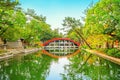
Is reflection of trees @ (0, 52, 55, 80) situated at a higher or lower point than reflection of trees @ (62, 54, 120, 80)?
higher

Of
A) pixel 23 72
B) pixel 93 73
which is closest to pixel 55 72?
pixel 23 72

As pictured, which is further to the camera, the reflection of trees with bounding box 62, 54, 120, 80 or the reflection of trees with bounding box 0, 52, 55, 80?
the reflection of trees with bounding box 0, 52, 55, 80

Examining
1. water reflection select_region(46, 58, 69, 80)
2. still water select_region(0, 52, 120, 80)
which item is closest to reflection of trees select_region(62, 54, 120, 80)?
still water select_region(0, 52, 120, 80)

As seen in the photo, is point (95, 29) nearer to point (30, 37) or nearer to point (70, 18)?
point (30, 37)

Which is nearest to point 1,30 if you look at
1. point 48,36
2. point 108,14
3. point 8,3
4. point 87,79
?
point 8,3

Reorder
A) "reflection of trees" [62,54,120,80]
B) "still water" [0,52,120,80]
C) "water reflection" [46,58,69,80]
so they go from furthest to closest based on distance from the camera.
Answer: "water reflection" [46,58,69,80]
"still water" [0,52,120,80]
"reflection of trees" [62,54,120,80]

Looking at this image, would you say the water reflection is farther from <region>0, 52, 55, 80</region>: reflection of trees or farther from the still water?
<region>0, 52, 55, 80</region>: reflection of trees

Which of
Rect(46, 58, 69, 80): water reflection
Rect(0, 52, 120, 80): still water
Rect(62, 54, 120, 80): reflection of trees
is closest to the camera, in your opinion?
Rect(62, 54, 120, 80): reflection of trees

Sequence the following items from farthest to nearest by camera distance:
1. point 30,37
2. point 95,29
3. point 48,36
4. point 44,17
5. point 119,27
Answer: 1. point 44,17
2. point 48,36
3. point 30,37
4. point 95,29
5. point 119,27

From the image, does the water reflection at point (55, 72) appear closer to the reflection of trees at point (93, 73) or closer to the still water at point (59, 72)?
the still water at point (59, 72)

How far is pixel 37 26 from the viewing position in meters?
58.5

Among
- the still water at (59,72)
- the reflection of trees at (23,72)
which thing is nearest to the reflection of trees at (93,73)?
the still water at (59,72)

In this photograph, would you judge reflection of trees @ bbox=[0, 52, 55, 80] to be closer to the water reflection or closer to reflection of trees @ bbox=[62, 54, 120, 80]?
the water reflection

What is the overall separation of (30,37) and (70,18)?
1699 centimetres
